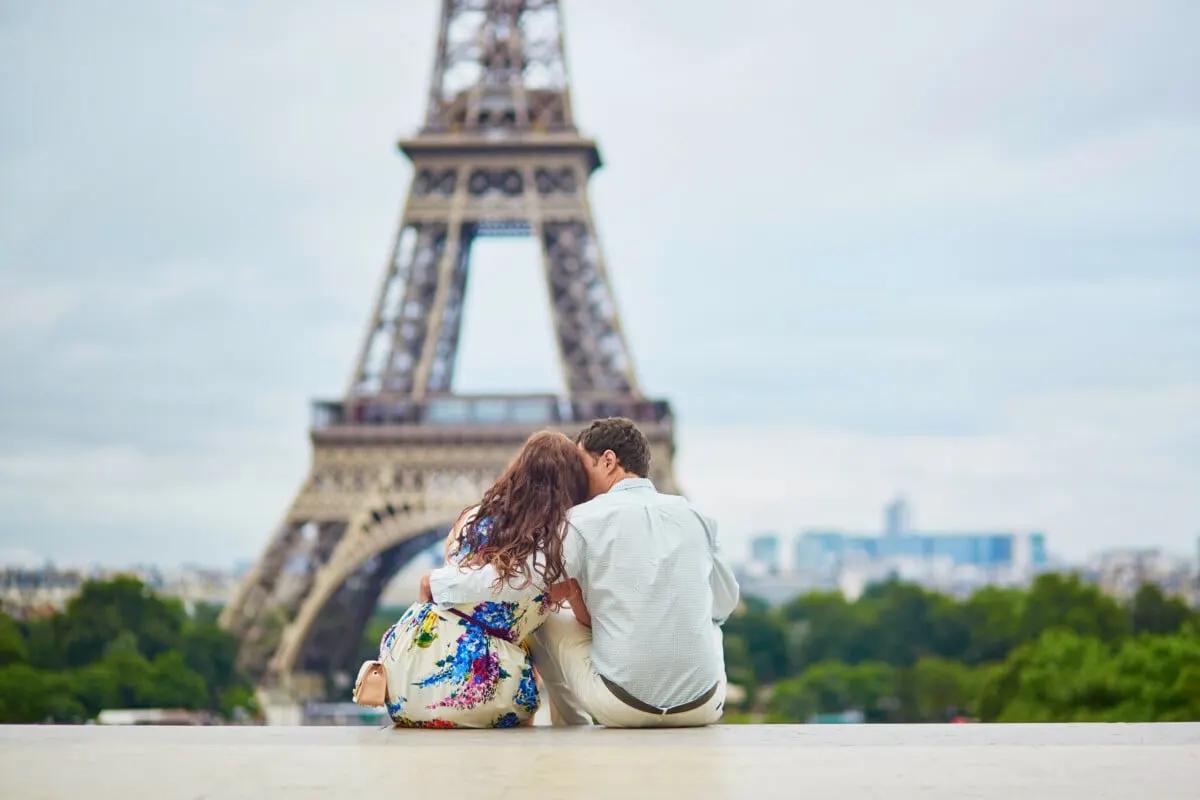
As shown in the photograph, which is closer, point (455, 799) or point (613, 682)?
point (455, 799)

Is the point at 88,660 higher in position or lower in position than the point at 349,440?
lower

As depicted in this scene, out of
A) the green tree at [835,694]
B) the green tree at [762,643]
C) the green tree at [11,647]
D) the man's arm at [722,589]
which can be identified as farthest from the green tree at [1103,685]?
the green tree at [762,643]

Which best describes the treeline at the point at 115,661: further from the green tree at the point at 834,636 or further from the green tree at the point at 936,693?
the green tree at the point at 834,636

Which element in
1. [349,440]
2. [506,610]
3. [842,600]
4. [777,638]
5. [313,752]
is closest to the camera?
[313,752]

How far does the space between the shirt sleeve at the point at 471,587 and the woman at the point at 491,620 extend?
2cm

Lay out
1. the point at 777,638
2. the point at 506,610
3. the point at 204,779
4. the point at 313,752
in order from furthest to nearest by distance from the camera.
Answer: the point at 777,638 → the point at 506,610 → the point at 313,752 → the point at 204,779

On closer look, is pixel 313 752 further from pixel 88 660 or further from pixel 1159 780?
pixel 88 660

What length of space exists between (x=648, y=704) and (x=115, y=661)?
2943 centimetres

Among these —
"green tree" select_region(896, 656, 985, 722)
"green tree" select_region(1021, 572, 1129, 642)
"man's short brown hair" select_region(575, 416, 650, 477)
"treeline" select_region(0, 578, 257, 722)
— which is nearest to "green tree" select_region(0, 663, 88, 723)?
"treeline" select_region(0, 578, 257, 722)

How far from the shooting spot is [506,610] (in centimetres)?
652

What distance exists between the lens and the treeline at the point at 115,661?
103 ft

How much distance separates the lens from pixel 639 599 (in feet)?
21.3

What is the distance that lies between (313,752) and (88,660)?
33.0 meters

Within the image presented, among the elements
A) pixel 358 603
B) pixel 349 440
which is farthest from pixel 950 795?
pixel 358 603
